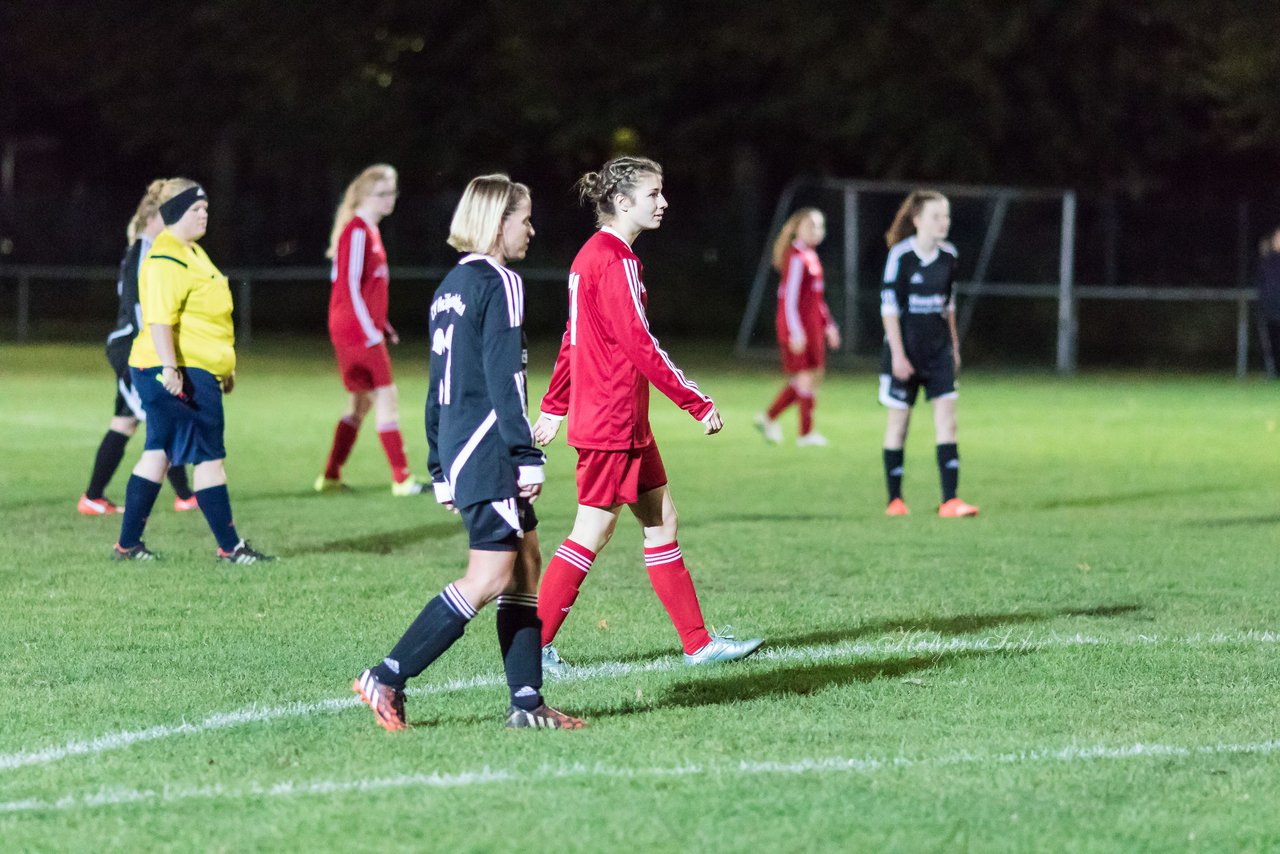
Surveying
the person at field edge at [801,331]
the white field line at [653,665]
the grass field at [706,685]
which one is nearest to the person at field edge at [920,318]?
the grass field at [706,685]

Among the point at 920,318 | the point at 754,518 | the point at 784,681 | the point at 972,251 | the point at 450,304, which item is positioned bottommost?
the point at 754,518

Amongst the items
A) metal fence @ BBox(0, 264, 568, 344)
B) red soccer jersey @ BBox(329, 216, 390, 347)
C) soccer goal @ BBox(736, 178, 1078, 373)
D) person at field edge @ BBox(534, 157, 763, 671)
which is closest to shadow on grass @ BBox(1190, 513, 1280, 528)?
person at field edge @ BBox(534, 157, 763, 671)

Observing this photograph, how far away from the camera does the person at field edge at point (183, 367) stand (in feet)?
29.4

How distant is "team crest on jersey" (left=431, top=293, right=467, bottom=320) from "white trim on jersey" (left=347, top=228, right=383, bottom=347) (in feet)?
20.7

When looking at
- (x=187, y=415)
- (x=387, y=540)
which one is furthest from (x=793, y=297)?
(x=187, y=415)

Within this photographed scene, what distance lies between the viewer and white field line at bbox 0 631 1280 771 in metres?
5.57

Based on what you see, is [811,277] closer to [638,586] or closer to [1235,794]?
[638,586]

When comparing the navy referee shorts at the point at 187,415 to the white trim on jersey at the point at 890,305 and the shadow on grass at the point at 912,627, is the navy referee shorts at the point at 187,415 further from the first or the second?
the white trim on jersey at the point at 890,305

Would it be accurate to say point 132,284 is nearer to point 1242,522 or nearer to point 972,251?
point 1242,522

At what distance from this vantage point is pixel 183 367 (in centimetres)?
903

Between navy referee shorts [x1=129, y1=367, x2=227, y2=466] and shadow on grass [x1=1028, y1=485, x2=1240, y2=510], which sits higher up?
navy referee shorts [x1=129, y1=367, x2=227, y2=466]

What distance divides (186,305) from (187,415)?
0.54m

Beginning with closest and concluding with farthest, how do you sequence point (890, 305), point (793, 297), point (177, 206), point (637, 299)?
1. point (637, 299)
2. point (177, 206)
3. point (890, 305)
4. point (793, 297)

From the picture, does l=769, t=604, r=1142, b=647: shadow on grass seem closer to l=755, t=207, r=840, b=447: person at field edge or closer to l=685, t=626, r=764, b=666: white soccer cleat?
l=685, t=626, r=764, b=666: white soccer cleat
